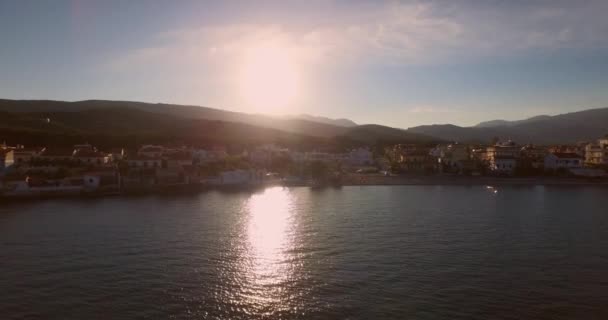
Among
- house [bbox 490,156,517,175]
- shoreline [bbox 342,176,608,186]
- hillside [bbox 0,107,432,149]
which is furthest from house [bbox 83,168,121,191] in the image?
house [bbox 490,156,517,175]

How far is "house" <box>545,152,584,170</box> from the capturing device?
74.0m

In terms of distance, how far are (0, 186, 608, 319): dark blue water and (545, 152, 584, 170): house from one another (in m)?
39.5

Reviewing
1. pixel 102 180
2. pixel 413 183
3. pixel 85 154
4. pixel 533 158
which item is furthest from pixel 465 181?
pixel 85 154

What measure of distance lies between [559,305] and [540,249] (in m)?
9.26

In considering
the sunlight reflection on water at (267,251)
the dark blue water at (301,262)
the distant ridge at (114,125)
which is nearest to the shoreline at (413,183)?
the dark blue water at (301,262)

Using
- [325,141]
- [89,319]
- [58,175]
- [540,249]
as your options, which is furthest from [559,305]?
[325,141]

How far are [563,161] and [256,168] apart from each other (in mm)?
51777

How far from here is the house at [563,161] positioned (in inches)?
2913

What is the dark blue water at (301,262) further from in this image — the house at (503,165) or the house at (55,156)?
the house at (503,165)

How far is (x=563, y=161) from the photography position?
7425 centimetres

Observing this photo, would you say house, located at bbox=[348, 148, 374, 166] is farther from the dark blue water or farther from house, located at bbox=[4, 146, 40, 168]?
house, located at bbox=[4, 146, 40, 168]

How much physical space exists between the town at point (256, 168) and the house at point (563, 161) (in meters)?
0.15

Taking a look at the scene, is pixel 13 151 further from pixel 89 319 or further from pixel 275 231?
pixel 89 319

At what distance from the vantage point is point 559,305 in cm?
1677
